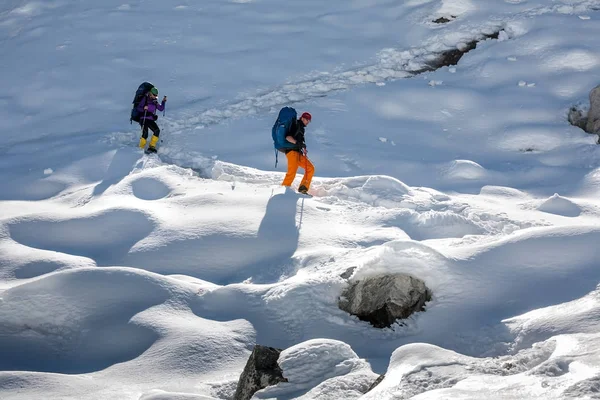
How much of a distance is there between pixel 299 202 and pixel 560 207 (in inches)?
145

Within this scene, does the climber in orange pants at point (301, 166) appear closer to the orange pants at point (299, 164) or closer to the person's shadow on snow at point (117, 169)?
the orange pants at point (299, 164)

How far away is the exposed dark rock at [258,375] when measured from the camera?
17.5 ft

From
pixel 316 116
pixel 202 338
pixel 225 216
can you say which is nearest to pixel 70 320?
pixel 202 338

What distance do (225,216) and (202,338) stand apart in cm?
289

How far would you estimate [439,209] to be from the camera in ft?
31.4

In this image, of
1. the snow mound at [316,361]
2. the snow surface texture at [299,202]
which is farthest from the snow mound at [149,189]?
the snow mound at [316,361]

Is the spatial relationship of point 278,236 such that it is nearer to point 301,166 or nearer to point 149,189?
point 301,166

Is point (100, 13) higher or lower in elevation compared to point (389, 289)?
higher

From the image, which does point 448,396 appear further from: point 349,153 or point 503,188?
point 349,153

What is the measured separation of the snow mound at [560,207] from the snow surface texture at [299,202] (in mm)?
43

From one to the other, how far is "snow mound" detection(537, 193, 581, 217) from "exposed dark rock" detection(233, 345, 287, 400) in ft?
18.4

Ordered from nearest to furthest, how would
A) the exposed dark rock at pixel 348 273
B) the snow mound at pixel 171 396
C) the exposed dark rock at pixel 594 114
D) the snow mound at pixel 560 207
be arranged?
the snow mound at pixel 171 396, the exposed dark rock at pixel 348 273, the snow mound at pixel 560 207, the exposed dark rock at pixel 594 114

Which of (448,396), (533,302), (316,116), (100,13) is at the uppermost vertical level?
(100,13)

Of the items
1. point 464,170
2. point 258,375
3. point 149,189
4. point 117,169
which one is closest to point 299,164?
point 149,189
